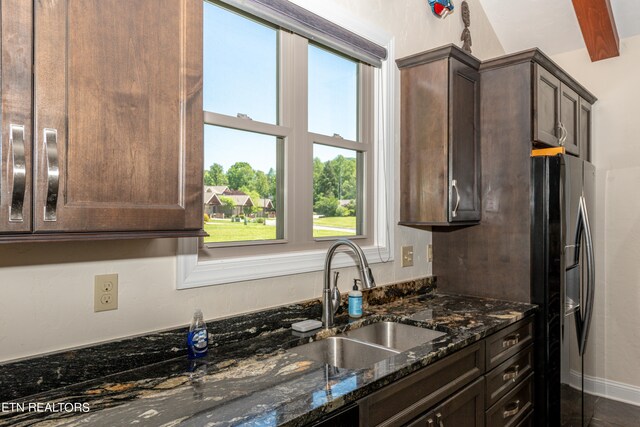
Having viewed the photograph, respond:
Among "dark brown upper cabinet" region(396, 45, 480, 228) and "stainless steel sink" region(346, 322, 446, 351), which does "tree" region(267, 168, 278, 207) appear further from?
"dark brown upper cabinet" region(396, 45, 480, 228)

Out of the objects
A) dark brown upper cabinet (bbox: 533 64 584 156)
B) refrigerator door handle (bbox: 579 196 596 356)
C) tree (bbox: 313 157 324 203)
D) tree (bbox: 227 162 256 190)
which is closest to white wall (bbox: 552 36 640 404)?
dark brown upper cabinet (bbox: 533 64 584 156)

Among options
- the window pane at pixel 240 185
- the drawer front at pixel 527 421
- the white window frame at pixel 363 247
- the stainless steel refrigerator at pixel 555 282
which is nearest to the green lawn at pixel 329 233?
the white window frame at pixel 363 247

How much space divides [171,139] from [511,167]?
1.89 meters

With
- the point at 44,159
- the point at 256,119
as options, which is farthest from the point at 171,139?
the point at 256,119

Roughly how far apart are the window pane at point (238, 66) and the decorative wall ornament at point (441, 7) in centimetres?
121

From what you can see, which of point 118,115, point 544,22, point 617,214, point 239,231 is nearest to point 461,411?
point 239,231

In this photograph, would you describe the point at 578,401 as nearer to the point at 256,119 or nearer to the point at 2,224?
the point at 256,119

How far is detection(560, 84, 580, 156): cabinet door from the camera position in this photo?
260cm

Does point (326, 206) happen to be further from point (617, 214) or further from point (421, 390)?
point (617, 214)

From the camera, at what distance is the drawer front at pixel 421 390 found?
1.23 metres

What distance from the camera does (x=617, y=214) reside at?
122 inches

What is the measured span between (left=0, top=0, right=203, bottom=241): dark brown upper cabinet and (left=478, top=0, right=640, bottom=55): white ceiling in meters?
2.77

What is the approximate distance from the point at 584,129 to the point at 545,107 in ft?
3.12

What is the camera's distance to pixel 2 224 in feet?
2.71
